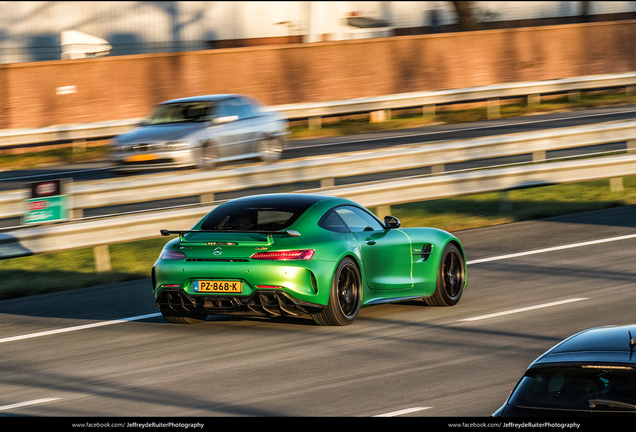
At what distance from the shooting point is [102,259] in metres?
12.9

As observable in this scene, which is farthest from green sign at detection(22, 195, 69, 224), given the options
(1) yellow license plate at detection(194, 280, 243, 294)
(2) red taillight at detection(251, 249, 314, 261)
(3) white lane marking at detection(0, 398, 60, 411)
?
(3) white lane marking at detection(0, 398, 60, 411)

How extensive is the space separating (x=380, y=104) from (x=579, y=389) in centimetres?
2494

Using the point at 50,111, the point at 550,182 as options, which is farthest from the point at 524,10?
the point at 550,182

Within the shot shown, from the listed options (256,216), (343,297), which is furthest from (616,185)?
(256,216)

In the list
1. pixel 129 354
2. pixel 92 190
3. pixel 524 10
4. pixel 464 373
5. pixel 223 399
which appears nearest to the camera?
pixel 223 399

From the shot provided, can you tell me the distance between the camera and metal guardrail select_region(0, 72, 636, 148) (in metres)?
25.1

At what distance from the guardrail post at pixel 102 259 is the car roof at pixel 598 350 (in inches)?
351

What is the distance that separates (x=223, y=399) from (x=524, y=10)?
133 ft

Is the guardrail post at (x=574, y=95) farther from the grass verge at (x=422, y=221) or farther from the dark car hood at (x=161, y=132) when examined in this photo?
the dark car hood at (x=161, y=132)

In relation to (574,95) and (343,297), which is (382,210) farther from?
(574,95)

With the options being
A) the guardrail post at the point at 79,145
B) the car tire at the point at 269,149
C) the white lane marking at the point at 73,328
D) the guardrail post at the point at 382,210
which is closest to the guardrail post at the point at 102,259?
the white lane marking at the point at 73,328

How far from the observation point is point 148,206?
54.7 feet

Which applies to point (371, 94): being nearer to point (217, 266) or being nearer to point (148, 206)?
point (148, 206)

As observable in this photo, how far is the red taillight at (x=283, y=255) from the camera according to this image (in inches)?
353
